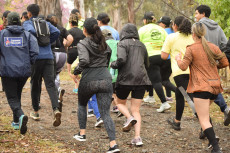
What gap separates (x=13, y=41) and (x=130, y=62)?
195 centimetres

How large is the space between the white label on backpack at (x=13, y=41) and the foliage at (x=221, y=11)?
6.67 meters

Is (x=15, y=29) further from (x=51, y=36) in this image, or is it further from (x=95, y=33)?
(x=95, y=33)

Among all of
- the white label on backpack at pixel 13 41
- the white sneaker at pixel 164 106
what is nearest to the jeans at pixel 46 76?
the white label on backpack at pixel 13 41

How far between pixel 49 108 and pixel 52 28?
247cm

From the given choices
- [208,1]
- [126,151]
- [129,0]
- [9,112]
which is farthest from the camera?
[129,0]

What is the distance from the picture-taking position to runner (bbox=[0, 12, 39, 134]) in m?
5.82

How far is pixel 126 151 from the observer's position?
225 inches

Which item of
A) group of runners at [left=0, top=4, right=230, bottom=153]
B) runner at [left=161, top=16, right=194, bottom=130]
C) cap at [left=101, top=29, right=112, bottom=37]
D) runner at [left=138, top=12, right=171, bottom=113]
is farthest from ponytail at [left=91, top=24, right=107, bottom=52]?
runner at [left=138, top=12, right=171, bottom=113]

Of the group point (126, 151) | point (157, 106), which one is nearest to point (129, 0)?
point (157, 106)

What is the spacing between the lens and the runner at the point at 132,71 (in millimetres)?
5914

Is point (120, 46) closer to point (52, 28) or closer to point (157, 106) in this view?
point (52, 28)

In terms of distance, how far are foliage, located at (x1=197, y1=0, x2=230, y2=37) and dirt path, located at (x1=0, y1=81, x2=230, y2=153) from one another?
146 inches

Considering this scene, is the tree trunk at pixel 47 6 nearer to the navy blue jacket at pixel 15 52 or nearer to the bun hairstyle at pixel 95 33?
the navy blue jacket at pixel 15 52

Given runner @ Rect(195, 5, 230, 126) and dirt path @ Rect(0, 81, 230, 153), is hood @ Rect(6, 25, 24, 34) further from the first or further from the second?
runner @ Rect(195, 5, 230, 126)
